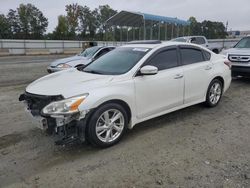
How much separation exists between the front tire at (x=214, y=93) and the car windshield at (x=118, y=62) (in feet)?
6.58

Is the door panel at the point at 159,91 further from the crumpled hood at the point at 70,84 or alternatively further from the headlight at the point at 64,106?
the headlight at the point at 64,106

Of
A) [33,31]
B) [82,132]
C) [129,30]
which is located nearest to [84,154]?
[82,132]

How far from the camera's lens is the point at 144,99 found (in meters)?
4.28

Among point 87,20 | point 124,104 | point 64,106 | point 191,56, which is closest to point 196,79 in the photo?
point 191,56

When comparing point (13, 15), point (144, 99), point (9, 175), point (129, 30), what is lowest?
point (9, 175)

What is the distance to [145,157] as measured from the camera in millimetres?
3596

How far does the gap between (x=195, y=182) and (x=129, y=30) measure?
29304 millimetres

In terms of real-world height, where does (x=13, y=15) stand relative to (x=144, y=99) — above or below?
above

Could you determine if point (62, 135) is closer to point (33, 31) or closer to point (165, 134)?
point (165, 134)

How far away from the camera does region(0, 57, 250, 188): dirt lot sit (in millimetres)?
3064

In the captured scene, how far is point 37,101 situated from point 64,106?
0.58 meters

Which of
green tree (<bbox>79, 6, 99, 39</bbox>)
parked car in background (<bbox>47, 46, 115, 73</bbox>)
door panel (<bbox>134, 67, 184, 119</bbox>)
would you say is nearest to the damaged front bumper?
door panel (<bbox>134, 67, 184, 119</bbox>)

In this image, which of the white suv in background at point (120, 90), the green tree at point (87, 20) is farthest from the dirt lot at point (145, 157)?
the green tree at point (87, 20)

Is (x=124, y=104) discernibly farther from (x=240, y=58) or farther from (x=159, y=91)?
(x=240, y=58)
